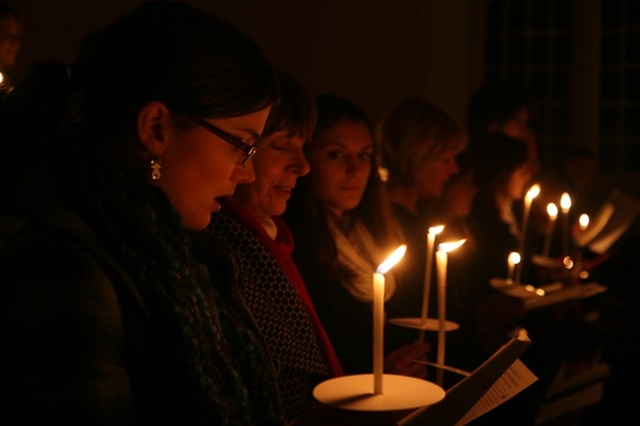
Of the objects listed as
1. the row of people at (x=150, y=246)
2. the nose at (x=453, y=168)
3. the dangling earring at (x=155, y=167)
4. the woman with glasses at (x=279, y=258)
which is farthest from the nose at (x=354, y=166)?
the dangling earring at (x=155, y=167)

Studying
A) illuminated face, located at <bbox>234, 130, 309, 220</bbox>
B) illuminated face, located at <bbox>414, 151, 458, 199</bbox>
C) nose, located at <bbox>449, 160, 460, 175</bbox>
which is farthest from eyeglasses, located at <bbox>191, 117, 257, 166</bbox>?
nose, located at <bbox>449, 160, 460, 175</bbox>

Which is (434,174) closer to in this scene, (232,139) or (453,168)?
Result: (453,168)

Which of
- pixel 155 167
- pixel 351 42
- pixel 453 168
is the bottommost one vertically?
pixel 155 167

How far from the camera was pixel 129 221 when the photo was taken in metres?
1.17

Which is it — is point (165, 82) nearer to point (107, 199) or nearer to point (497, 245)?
point (107, 199)

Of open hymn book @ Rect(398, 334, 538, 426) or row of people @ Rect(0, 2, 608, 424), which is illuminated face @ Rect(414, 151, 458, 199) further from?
open hymn book @ Rect(398, 334, 538, 426)

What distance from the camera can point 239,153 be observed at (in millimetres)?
1364

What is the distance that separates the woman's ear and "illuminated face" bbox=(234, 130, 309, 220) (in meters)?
0.67

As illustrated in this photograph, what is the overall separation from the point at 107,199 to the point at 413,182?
211cm

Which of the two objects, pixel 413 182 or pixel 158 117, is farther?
pixel 413 182

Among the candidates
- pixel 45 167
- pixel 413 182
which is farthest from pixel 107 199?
pixel 413 182


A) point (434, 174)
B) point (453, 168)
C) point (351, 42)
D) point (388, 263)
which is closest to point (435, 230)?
point (388, 263)

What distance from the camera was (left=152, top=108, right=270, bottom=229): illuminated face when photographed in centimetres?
127

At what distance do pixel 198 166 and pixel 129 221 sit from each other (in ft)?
0.56
